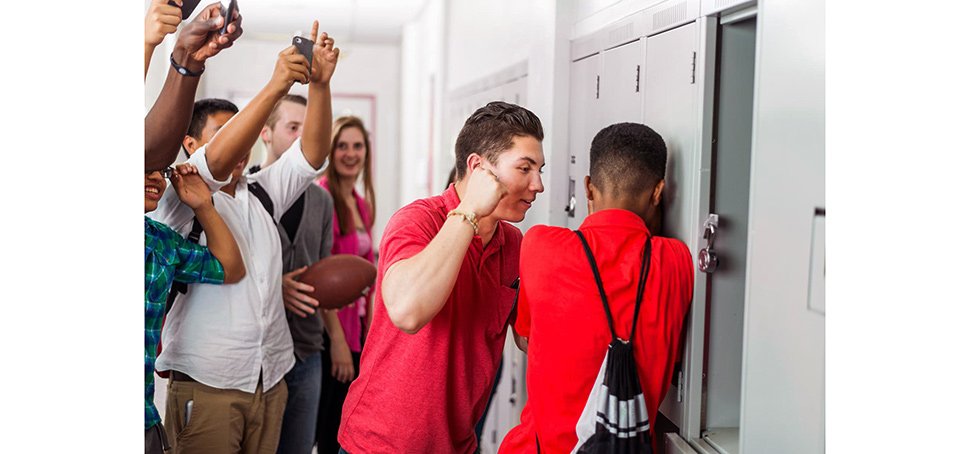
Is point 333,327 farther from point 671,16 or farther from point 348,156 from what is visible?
point 671,16

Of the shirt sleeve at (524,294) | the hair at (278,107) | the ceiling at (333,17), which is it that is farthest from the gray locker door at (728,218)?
the ceiling at (333,17)

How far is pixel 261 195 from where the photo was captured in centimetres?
217

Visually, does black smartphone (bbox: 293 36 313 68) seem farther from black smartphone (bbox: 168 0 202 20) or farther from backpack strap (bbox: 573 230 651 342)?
backpack strap (bbox: 573 230 651 342)

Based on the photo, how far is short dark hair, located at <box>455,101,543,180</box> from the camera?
60.2 inches

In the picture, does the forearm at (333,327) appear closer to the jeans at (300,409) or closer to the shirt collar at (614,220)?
the jeans at (300,409)

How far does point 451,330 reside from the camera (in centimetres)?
158

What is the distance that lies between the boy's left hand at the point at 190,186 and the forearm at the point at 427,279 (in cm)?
66

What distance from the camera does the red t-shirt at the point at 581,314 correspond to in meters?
1.58

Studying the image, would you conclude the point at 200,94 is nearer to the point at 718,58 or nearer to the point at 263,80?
the point at 263,80

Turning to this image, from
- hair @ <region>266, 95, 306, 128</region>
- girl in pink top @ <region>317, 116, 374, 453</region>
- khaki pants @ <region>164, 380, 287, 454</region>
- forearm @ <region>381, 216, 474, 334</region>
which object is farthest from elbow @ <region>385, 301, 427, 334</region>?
girl in pink top @ <region>317, 116, 374, 453</region>

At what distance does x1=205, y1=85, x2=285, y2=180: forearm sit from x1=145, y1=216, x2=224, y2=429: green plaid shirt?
0.17m

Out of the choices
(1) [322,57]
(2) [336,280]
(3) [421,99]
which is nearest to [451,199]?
(1) [322,57]
